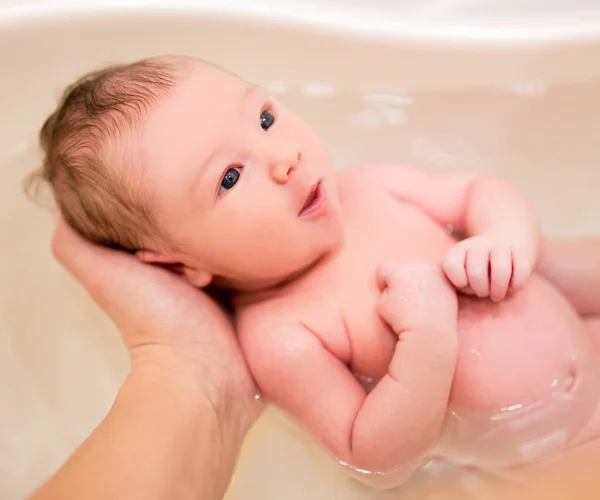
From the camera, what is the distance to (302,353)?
34.4 inches

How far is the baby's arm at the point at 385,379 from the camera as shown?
82cm

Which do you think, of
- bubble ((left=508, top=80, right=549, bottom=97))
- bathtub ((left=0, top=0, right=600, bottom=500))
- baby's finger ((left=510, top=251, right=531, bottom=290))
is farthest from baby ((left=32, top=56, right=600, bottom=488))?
bubble ((left=508, top=80, right=549, bottom=97))

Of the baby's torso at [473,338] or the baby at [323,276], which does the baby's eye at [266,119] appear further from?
the baby's torso at [473,338]

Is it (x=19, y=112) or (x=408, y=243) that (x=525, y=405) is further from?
(x=19, y=112)

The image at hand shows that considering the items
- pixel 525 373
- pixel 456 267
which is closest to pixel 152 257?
pixel 456 267

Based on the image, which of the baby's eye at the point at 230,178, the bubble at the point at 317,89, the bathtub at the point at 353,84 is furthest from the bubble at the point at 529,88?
the baby's eye at the point at 230,178

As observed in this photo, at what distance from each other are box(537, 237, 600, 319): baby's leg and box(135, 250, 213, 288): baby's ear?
0.49 meters

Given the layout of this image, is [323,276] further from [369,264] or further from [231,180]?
[231,180]

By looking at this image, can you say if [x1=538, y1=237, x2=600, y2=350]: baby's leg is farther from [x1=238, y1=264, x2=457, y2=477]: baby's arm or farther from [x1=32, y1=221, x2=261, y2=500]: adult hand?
[x1=32, y1=221, x2=261, y2=500]: adult hand

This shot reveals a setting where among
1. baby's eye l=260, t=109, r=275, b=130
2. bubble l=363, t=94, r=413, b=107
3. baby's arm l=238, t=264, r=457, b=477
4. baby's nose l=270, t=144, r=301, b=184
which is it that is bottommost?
baby's arm l=238, t=264, r=457, b=477

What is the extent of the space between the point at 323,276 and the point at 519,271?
262 mm

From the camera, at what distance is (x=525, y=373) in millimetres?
847

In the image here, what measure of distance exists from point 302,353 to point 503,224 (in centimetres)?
33

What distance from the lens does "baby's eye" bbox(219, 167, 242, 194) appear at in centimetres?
85
